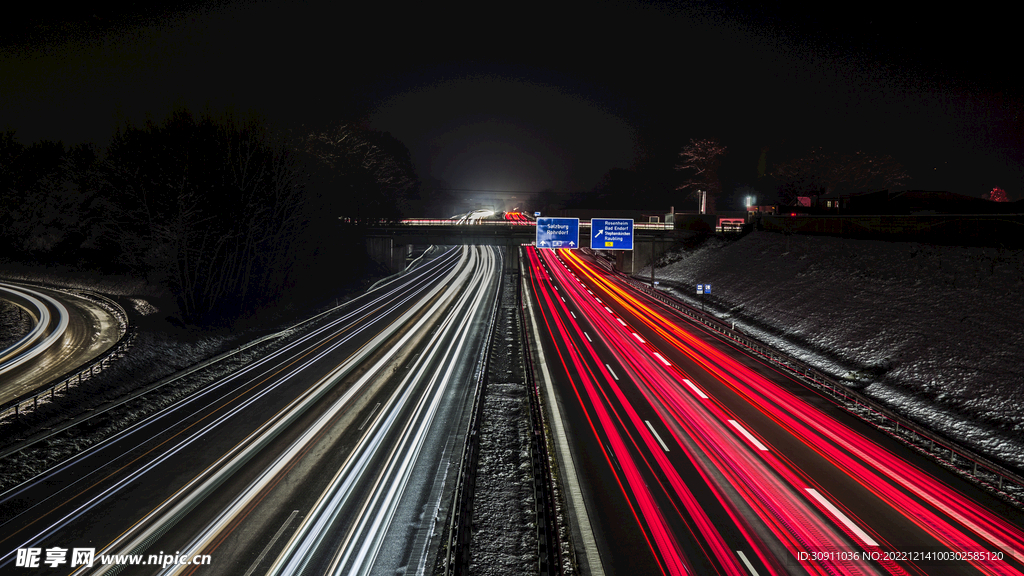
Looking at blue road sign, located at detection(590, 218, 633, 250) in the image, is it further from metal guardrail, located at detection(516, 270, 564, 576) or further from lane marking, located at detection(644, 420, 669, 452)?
lane marking, located at detection(644, 420, 669, 452)

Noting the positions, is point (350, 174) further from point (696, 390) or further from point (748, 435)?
point (748, 435)

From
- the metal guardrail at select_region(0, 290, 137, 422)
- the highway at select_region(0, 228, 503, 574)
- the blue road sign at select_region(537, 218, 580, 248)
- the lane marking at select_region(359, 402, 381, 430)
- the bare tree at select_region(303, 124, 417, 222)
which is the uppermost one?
the bare tree at select_region(303, 124, 417, 222)

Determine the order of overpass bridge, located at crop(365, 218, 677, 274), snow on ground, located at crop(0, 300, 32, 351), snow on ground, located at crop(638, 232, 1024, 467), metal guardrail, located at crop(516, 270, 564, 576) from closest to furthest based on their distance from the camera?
metal guardrail, located at crop(516, 270, 564, 576) → snow on ground, located at crop(638, 232, 1024, 467) → snow on ground, located at crop(0, 300, 32, 351) → overpass bridge, located at crop(365, 218, 677, 274)

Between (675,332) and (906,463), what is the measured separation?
17251 millimetres

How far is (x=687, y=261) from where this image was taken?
54656 mm

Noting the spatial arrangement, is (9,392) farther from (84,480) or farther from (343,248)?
(343,248)

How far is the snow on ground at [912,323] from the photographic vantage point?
665 inches

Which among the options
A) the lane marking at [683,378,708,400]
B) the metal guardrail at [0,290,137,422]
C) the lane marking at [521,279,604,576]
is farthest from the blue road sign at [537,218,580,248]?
the metal guardrail at [0,290,137,422]

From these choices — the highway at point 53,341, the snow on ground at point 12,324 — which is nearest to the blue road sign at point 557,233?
the highway at point 53,341

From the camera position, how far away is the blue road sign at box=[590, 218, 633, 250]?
125 feet

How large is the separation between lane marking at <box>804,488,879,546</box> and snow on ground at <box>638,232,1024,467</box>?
24.8 ft

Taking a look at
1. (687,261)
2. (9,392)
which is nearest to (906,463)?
(9,392)

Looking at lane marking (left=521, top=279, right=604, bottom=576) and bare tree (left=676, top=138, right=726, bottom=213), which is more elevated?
bare tree (left=676, top=138, right=726, bottom=213)

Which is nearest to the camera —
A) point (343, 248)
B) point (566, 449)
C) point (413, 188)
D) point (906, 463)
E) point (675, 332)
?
point (906, 463)
